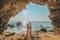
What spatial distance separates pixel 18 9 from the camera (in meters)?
5.61

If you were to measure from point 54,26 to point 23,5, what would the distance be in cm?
123

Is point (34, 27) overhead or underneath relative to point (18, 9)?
underneath

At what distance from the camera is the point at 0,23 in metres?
5.67

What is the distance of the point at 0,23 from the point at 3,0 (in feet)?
2.56

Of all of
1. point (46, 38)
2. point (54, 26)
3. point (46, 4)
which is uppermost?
point (46, 4)

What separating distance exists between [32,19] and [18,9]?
1.88ft

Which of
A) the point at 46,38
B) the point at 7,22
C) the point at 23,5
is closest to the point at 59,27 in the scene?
the point at 46,38

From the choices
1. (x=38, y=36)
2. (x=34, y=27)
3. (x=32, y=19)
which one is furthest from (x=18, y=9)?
(x=38, y=36)

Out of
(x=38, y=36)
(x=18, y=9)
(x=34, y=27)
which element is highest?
(x=18, y=9)

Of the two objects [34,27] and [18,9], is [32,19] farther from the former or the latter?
[18,9]

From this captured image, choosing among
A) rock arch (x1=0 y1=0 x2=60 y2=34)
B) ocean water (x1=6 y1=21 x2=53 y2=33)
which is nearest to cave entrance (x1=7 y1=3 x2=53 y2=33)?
ocean water (x1=6 y1=21 x2=53 y2=33)

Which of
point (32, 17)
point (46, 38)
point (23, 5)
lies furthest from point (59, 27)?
point (23, 5)

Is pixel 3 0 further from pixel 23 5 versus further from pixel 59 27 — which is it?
pixel 59 27

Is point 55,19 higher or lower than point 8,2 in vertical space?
lower
